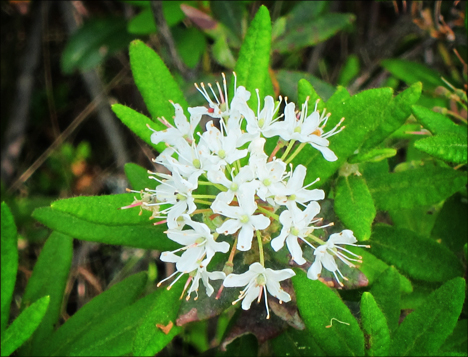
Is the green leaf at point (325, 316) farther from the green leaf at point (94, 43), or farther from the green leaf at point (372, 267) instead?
the green leaf at point (94, 43)

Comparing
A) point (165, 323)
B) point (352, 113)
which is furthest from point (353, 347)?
point (352, 113)

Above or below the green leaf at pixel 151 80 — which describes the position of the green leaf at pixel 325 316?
below

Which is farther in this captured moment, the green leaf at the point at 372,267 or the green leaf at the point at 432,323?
A: the green leaf at the point at 372,267

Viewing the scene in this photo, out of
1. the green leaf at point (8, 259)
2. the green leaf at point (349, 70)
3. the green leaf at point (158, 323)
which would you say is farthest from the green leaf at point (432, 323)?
the green leaf at point (349, 70)

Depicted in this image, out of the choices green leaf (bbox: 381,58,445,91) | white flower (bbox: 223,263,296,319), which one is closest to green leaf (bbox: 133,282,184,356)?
white flower (bbox: 223,263,296,319)

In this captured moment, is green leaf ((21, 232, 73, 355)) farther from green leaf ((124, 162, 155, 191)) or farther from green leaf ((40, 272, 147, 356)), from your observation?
green leaf ((124, 162, 155, 191))
